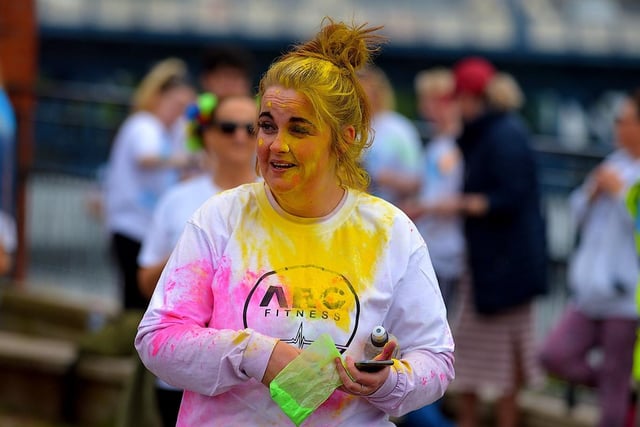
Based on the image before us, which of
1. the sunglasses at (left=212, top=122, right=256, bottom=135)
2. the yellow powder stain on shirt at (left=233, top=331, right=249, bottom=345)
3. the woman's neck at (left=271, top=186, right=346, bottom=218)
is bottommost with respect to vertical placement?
the yellow powder stain on shirt at (left=233, top=331, right=249, bottom=345)

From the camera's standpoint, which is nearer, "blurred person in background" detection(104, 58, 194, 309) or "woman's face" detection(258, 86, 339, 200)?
"woman's face" detection(258, 86, 339, 200)

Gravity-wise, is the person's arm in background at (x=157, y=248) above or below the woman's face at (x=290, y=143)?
below

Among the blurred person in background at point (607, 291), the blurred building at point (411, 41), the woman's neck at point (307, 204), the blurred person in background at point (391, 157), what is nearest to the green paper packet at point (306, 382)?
the woman's neck at point (307, 204)

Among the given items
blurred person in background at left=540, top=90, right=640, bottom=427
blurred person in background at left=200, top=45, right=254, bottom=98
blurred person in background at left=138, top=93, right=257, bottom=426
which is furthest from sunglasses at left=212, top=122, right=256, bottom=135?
blurred person in background at left=540, top=90, right=640, bottom=427

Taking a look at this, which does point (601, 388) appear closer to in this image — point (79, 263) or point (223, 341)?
point (223, 341)

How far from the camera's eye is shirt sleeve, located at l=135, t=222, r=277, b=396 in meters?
3.04

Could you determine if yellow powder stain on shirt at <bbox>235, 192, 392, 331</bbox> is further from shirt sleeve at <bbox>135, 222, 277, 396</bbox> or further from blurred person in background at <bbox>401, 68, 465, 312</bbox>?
blurred person in background at <bbox>401, 68, 465, 312</bbox>

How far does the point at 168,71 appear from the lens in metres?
8.51

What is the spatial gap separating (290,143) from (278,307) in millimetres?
386

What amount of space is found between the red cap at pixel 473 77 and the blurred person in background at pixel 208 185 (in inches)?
91.5

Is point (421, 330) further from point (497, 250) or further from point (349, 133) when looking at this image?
point (497, 250)

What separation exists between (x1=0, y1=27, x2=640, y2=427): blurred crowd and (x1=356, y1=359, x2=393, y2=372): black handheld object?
2.50 metres

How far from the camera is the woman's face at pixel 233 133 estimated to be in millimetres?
4984

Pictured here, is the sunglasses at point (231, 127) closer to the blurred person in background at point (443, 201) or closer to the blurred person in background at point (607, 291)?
the blurred person in background at point (607, 291)
